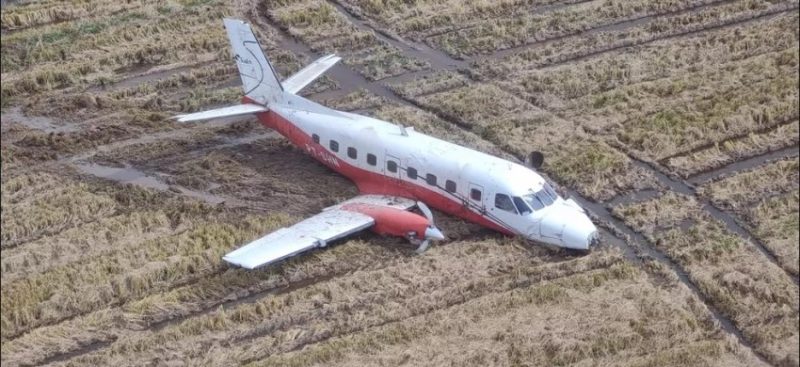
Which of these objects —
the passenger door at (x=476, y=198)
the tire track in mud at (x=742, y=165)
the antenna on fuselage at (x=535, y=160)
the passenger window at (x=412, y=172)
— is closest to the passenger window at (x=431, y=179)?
the passenger window at (x=412, y=172)

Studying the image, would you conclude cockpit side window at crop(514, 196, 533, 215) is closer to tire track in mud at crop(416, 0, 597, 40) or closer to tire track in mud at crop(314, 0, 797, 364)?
tire track in mud at crop(314, 0, 797, 364)

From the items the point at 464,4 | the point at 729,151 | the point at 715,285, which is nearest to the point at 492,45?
the point at 464,4

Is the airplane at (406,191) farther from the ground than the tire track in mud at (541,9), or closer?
closer

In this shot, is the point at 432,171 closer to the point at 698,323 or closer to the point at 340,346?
the point at 340,346

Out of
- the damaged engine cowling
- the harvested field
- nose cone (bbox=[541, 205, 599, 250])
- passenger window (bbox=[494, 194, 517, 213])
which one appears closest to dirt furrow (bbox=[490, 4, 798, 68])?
the harvested field

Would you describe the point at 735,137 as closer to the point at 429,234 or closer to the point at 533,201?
the point at 533,201

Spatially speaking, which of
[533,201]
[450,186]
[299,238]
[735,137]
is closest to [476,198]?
[450,186]

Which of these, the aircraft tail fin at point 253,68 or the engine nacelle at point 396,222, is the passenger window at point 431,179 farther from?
the aircraft tail fin at point 253,68
